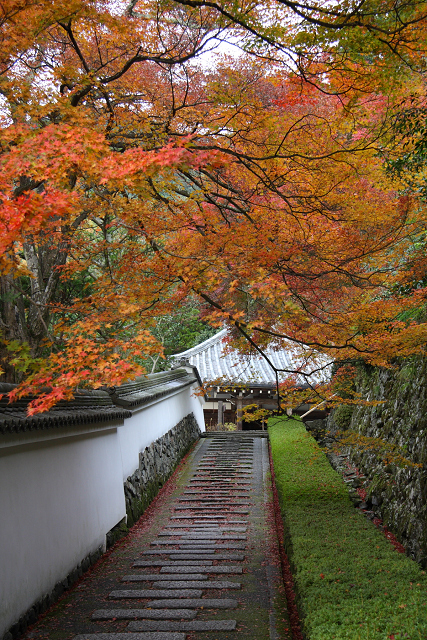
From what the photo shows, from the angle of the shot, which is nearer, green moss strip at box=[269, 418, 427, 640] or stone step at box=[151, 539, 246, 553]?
green moss strip at box=[269, 418, 427, 640]

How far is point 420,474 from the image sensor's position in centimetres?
738

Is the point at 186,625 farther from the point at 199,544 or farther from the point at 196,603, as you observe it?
the point at 199,544

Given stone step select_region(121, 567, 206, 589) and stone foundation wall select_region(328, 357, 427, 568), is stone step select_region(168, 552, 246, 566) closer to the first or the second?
stone step select_region(121, 567, 206, 589)

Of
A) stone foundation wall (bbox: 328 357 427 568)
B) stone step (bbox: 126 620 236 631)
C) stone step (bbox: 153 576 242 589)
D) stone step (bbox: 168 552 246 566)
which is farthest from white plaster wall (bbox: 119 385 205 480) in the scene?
stone foundation wall (bbox: 328 357 427 568)

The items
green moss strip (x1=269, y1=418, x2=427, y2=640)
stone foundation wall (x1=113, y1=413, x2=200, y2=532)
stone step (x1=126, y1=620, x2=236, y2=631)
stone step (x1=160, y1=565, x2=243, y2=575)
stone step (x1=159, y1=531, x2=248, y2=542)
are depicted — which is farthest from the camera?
stone foundation wall (x1=113, y1=413, x2=200, y2=532)

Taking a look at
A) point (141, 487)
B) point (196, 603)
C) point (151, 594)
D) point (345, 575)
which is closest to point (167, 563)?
point (151, 594)

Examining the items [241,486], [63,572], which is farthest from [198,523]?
[63,572]

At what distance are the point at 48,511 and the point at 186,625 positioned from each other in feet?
6.27

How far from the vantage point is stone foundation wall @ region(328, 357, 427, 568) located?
7.12m

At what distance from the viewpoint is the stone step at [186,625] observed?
4.91m

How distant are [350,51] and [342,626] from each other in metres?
5.23

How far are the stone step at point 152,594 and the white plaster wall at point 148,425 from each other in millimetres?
3354

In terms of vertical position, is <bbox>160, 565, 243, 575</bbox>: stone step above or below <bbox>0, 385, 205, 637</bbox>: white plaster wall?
below

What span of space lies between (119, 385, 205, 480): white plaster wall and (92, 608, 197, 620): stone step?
12.9 ft
